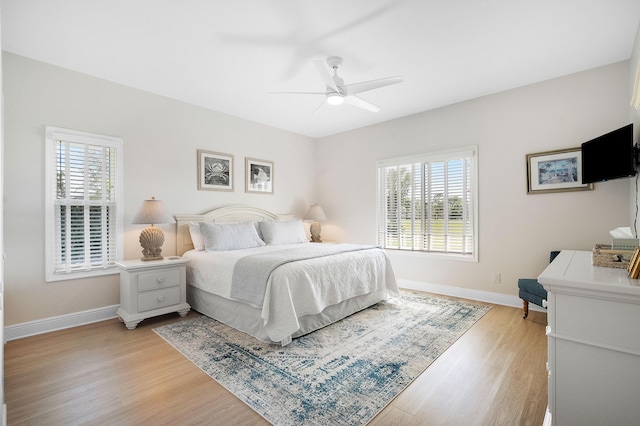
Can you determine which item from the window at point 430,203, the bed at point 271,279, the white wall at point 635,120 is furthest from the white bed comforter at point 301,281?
the white wall at point 635,120

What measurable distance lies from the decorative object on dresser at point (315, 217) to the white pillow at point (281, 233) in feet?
1.92

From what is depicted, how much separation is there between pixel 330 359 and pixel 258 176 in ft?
11.0

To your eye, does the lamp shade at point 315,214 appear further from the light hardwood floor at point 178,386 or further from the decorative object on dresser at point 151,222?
the light hardwood floor at point 178,386

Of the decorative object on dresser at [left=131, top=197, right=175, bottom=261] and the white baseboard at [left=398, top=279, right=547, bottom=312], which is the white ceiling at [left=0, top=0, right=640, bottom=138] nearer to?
the decorative object on dresser at [left=131, top=197, right=175, bottom=261]

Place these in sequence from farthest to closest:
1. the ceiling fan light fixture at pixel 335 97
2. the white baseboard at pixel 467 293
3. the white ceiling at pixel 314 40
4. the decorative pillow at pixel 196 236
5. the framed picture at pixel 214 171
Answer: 1. the framed picture at pixel 214 171
2. the decorative pillow at pixel 196 236
3. the white baseboard at pixel 467 293
4. the ceiling fan light fixture at pixel 335 97
5. the white ceiling at pixel 314 40

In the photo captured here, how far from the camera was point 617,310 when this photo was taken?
1302 mm

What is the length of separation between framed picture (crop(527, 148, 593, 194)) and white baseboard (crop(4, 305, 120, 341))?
16.9 ft

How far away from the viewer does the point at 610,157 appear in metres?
2.67

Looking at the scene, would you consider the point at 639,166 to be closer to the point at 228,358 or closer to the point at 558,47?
the point at 558,47

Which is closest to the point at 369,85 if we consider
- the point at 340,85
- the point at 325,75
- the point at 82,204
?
the point at 340,85

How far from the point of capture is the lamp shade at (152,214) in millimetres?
3463

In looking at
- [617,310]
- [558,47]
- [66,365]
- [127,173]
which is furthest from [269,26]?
[66,365]

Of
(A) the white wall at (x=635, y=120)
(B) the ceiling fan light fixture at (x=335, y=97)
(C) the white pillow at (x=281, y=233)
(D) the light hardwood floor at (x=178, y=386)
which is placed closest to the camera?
(D) the light hardwood floor at (x=178, y=386)

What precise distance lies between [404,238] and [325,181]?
1929 mm
